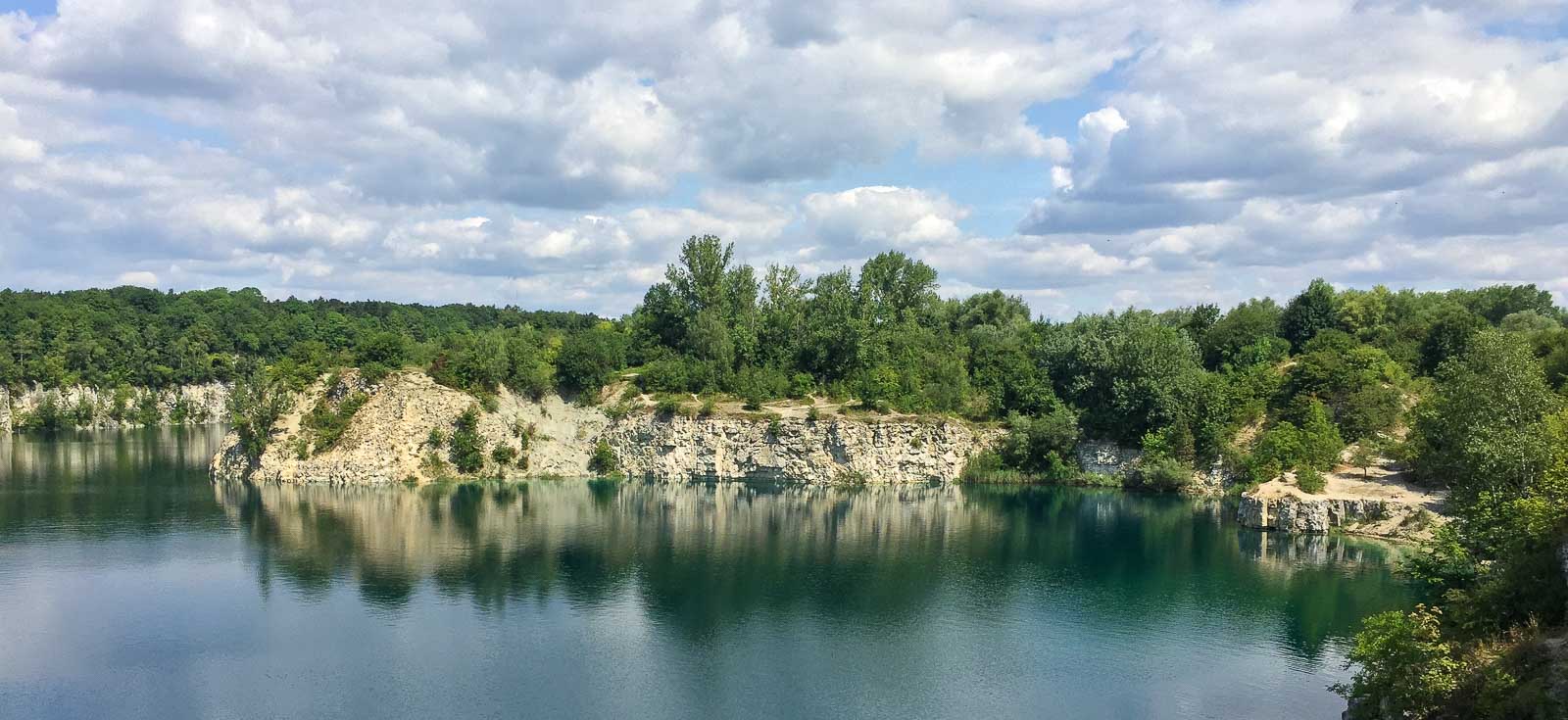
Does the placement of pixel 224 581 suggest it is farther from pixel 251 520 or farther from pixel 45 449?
pixel 45 449

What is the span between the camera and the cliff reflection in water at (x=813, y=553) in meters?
39.9

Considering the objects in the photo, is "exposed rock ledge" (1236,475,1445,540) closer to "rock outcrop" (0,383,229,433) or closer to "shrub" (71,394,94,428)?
"rock outcrop" (0,383,229,433)

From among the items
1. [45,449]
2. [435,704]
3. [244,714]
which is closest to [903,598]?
[435,704]

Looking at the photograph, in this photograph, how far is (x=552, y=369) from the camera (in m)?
76.1

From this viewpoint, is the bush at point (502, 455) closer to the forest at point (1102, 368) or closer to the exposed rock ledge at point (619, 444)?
the exposed rock ledge at point (619, 444)

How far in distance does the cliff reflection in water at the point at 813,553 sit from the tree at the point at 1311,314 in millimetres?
27743

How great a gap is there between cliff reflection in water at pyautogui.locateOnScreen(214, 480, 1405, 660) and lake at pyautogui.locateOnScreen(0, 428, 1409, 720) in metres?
0.21

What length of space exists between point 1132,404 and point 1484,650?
151ft

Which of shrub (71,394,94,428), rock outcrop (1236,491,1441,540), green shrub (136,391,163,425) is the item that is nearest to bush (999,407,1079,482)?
rock outcrop (1236,491,1441,540)

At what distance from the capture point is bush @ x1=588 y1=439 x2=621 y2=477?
72.6 m

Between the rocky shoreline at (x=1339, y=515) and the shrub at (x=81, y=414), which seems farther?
the shrub at (x=81, y=414)

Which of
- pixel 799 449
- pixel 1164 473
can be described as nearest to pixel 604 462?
pixel 799 449

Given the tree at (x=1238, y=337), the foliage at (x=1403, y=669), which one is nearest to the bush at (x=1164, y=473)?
the tree at (x=1238, y=337)

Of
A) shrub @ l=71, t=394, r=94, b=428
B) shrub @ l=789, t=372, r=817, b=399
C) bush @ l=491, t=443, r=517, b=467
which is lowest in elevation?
bush @ l=491, t=443, r=517, b=467
